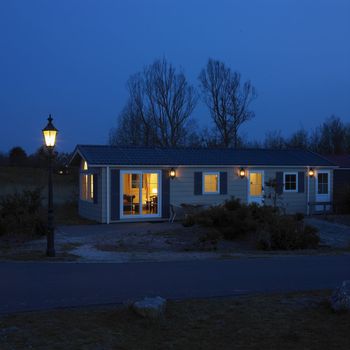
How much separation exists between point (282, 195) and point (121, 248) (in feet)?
44.1

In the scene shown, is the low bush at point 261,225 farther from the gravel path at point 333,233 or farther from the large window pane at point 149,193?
the large window pane at point 149,193

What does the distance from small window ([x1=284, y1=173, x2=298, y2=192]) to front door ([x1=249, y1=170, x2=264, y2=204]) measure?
4.24 ft

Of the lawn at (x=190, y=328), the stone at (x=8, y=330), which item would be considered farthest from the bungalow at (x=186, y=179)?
the stone at (x=8, y=330)

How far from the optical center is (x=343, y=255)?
1455 centimetres

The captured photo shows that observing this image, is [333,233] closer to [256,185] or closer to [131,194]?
[256,185]

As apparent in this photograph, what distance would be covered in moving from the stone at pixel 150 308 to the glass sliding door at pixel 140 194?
54.6ft

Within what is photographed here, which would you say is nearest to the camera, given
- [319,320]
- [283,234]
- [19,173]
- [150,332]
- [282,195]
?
[150,332]

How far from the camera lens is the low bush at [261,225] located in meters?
17.6

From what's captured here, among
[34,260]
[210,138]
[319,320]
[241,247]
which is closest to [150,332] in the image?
[319,320]

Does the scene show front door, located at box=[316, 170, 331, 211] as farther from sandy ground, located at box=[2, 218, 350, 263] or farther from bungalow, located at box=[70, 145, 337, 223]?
sandy ground, located at box=[2, 218, 350, 263]

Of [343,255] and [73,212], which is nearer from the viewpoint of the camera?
[343,255]

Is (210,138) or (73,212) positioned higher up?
(210,138)

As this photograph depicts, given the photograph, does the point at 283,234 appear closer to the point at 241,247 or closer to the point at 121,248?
the point at 241,247

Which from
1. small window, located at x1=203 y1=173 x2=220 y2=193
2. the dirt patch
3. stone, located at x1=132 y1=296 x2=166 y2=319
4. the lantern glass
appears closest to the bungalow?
small window, located at x1=203 y1=173 x2=220 y2=193
